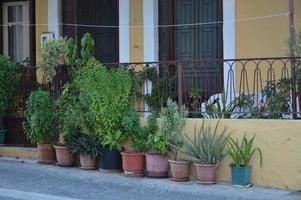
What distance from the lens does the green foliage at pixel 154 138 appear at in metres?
9.94

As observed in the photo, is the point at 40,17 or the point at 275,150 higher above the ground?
the point at 40,17

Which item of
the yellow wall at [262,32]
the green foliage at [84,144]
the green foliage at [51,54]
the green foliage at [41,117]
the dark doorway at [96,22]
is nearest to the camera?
the green foliage at [84,144]

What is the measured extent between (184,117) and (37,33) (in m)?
5.41

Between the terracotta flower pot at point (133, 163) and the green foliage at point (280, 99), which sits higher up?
the green foliage at point (280, 99)

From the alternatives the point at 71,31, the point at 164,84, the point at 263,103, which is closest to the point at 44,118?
the point at 164,84

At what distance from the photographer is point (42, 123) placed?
36.9ft

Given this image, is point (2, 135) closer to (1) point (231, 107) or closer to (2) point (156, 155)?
(2) point (156, 155)

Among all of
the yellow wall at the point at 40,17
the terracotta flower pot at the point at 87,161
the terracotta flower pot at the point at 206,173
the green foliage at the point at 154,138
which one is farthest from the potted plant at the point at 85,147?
the yellow wall at the point at 40,17

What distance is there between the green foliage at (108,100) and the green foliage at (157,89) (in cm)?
42

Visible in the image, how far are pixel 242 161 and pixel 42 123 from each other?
378cm

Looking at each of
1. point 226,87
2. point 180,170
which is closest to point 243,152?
point 180,170

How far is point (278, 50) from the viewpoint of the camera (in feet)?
36.4

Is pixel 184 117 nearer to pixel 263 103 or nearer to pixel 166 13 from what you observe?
pixel 263 103

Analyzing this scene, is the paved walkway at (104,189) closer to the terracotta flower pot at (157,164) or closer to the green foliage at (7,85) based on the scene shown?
the terracotta flower pot at (157,164)
